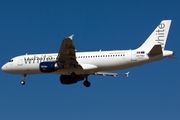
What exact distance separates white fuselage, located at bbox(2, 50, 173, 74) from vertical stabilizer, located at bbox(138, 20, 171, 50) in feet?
5.76

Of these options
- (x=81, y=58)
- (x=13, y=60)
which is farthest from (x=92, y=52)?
(x=13, y=60)

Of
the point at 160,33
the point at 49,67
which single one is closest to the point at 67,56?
the point at 49,67

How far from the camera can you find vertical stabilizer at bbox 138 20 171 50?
54344 mm

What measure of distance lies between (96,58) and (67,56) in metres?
3.25

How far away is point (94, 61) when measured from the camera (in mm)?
54906

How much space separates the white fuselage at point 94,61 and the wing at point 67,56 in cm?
70

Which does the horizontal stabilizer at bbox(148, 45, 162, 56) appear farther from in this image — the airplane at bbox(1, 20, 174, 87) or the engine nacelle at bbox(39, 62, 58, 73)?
the engine nacelle at bbox(39, 62, 58, 73)

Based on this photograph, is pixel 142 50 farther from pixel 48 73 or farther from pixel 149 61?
pixel 48 73

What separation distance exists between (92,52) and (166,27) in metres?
8.77

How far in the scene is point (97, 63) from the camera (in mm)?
54750

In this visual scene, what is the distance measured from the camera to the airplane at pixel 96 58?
52625 millimetres

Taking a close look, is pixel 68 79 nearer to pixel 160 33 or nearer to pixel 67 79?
pixel 67 79

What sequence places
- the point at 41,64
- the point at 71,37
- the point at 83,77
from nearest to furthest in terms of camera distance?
the point at 71,37 → the point at 41,64 → the point at 83,77

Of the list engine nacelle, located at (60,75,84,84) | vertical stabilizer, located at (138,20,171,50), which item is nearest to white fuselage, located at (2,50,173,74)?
vertical stabilizer, located at (138,20,171,50)
